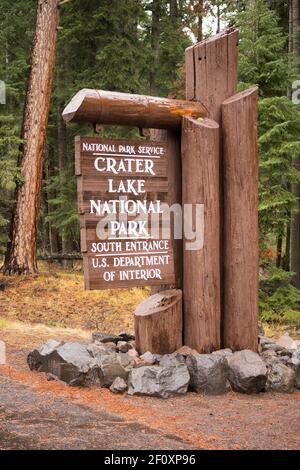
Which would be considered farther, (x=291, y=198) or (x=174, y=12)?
(x=174, y=12)

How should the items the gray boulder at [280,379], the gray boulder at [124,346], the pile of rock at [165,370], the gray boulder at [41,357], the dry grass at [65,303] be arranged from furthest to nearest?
the dry grass at [65,303] → the gray boulder at [124,346] → the gray boulder at [41,357] → the gray boulder at [280,379] → the pile of rock at [165,370]

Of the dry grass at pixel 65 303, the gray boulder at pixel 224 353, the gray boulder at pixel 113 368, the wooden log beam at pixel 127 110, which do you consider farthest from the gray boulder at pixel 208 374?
the dry grass at pixel 65 303

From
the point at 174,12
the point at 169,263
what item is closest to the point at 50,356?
the point at 169,263

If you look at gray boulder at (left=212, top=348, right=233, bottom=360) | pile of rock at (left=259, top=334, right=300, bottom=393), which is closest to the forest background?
pile of rock at (left=259, top=334, right=300, bottom=393)

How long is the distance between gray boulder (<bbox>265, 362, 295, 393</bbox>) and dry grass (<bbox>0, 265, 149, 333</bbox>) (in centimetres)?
455

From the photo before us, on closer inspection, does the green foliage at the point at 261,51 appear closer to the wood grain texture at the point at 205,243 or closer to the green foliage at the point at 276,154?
the green foliage at the point at 276,154

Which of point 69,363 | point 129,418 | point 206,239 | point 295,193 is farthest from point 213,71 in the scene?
point 295,193

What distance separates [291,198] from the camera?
42.1ft

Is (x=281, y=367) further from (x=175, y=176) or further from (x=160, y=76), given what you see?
(x=160, y=76)

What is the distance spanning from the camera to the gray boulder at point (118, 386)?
21.4 ft

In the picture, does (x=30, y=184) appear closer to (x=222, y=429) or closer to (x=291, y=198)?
(x=291, y=198)

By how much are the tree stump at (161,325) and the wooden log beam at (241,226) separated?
28.3 inches

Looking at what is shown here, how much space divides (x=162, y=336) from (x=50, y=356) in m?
1.44

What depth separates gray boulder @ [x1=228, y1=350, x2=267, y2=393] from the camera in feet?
22.2
